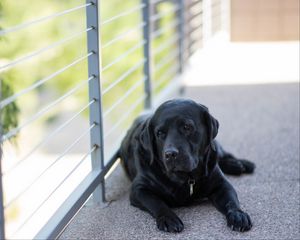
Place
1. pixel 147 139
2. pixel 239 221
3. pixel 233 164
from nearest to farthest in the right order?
pixel 239 221, pixel 147 139, pixel 233 164

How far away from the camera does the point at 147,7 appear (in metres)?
5.36

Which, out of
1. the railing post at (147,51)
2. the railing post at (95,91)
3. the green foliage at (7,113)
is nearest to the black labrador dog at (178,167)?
the railing post at (95,91)

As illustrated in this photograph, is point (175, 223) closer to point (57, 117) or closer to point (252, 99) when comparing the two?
point (252, 99)

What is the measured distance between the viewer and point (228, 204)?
3455mm

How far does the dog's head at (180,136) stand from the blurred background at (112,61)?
36 centimetres

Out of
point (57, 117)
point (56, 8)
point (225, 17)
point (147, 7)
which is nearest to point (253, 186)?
point (147, 7)

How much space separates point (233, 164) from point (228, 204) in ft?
2.48

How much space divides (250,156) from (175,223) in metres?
1.42

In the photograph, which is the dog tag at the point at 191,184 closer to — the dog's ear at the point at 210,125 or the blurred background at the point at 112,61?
the dog's ear at the point at 210,125

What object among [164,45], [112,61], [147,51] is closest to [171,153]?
[112,61]

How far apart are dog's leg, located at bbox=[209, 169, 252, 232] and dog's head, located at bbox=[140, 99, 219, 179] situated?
13cm

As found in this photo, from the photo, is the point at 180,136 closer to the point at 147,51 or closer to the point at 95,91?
the point at 95,91

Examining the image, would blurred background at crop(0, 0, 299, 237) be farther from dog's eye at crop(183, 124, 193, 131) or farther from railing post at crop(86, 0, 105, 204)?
dog's eye at crop(183, 124, 193, 131)

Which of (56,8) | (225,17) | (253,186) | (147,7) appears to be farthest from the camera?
(56,8)
